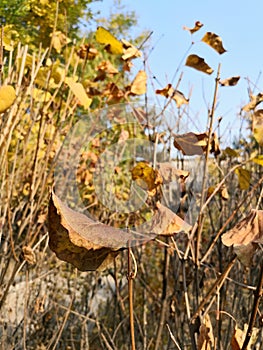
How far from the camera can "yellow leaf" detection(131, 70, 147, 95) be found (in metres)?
1.73

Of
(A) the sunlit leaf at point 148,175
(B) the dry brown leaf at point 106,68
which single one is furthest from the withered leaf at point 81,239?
(B) the dry brown leaf at point 106,68

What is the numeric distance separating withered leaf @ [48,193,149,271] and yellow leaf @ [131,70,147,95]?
111 centimetres

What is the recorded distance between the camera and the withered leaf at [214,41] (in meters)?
1.39

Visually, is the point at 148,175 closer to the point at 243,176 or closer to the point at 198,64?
the point at 243,176

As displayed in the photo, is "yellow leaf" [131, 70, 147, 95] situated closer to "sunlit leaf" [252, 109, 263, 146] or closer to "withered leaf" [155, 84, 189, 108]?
"withered leaf" [155, 84, 189, 108]

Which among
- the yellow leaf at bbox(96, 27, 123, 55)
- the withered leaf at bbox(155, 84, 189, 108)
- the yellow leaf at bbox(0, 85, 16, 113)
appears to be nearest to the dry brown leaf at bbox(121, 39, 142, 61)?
the yellow leaf at bbox(96, 27, 123, 55)

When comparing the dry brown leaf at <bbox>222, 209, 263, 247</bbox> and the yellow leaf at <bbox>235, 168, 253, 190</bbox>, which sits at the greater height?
Result: the yellow leaf at <bbox>235, 168, 253, 190</bbox>

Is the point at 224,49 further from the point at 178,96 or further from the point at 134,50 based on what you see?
the point at 134,50

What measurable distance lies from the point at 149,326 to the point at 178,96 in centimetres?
223

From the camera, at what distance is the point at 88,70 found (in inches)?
449

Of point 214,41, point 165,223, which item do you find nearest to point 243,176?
point 214,41

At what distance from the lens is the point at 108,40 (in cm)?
144

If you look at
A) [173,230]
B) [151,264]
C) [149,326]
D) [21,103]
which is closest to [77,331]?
[149,326]

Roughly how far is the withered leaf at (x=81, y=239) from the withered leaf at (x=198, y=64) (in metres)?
0.82
